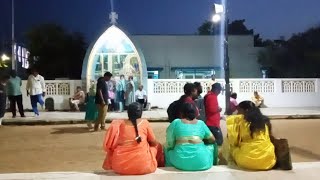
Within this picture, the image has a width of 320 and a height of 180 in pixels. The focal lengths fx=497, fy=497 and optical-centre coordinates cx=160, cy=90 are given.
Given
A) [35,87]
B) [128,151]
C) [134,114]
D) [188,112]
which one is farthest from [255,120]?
[35,87]

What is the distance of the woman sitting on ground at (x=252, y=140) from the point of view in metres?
6.41

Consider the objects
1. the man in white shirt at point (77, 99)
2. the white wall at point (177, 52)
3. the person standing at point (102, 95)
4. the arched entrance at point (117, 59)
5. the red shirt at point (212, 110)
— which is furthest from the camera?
the white wall at point (177, 52)

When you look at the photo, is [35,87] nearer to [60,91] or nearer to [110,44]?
[60,91]

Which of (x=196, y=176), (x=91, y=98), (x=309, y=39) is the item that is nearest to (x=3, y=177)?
(x=196, y=176)

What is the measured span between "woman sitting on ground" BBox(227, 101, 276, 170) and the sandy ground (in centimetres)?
252

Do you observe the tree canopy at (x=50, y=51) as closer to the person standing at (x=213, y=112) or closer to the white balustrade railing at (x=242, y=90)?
the white balustrade railing at (x=242, y=90)

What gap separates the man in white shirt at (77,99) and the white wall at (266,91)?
316 cm

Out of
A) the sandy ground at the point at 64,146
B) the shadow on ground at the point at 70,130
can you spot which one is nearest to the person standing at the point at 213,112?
the sandy ground at the point at 64,146

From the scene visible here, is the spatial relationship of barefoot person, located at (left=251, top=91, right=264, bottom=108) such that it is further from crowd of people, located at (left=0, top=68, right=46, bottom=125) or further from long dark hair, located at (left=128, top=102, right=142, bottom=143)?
long dark hair, located at (left=128, top=102, right=142, bottom=143)

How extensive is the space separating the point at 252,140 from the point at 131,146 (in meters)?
1.57

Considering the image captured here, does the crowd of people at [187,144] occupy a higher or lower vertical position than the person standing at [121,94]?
lower

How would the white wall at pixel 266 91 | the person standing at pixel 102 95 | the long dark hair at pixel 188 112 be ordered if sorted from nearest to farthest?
the long dark hair at pixel 188 112 → the person standing at pixel 102 95 → the white wall at pixel 266 91

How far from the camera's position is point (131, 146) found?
247 inches

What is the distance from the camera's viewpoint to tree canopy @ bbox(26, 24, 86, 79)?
43250 millimetres
